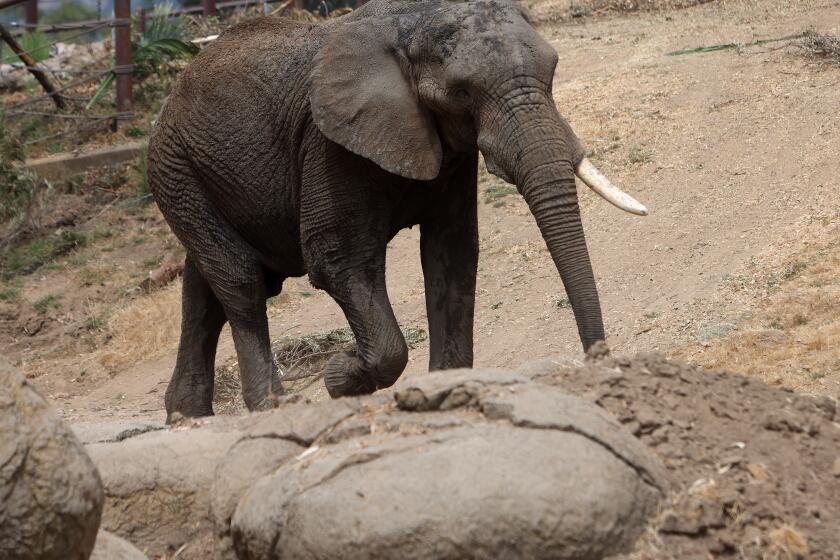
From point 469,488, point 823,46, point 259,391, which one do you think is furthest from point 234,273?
point 823,46

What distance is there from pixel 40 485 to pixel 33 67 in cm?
1277

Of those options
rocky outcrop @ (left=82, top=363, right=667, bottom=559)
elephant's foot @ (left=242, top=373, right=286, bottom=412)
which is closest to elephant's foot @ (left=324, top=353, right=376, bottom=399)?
elephant's foot @ (left=242, top=373, right=286, bottom=412)

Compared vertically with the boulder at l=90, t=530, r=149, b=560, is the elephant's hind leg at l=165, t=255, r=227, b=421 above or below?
below

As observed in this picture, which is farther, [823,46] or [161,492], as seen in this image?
[823,46]

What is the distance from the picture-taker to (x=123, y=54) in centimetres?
1614

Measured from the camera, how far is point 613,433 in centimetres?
411

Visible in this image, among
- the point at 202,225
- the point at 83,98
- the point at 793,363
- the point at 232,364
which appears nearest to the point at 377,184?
the point at 202,225

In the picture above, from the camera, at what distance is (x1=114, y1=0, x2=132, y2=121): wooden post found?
15.8 meters

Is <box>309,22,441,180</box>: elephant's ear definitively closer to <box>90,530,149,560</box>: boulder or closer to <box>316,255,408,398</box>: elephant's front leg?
<box>316,255,408,398</box>: elephant's front leg

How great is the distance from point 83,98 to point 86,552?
45.3 ft

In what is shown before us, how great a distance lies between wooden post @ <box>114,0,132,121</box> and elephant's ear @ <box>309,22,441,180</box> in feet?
31.6

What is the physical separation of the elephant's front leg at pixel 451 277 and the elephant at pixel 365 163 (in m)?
0.01

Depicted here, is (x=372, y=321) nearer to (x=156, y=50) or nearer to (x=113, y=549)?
Result: (x=113, y=549)

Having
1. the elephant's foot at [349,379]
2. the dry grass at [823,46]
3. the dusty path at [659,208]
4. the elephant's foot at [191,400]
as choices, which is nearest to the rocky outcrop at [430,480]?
the elephant's foot at [349,379]
